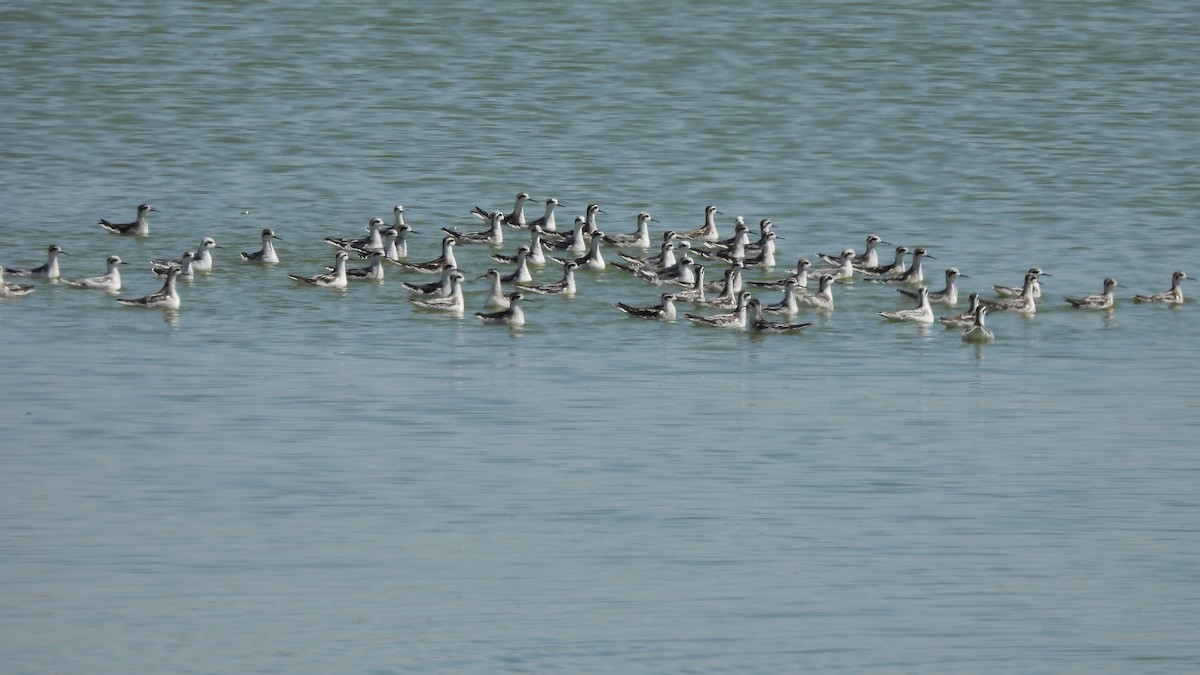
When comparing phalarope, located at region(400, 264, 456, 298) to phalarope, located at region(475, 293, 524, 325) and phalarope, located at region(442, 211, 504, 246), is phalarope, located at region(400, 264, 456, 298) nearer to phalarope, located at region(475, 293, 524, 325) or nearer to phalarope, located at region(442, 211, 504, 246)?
phalarope, located at region(475, 293, 524, 325)

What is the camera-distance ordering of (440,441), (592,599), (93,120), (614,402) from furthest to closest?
(93,120) < (614,402) < (440,441) < (592,599)

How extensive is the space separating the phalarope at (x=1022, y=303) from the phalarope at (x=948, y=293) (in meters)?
0.91

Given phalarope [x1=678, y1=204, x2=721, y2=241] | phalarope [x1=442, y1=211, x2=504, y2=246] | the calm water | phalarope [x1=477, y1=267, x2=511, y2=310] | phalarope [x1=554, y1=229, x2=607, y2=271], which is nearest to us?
the calm water

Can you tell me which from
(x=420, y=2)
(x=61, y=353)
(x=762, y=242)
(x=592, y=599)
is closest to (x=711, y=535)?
(x=592, y=599)

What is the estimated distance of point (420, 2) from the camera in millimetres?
55562

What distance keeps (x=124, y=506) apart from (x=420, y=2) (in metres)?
39.4

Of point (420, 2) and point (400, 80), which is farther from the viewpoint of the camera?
point (420, 2)

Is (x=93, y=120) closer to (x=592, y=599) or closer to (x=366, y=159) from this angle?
(x=366, y=159)

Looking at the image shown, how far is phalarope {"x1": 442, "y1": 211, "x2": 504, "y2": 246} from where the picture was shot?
33.0m

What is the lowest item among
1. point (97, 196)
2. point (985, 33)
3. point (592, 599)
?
point (592, 599)

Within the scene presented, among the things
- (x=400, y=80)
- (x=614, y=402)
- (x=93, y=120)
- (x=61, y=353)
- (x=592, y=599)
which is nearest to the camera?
(x=592, y=599)

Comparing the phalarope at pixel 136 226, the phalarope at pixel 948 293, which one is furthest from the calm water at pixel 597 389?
the phalarope at pixel 948 293

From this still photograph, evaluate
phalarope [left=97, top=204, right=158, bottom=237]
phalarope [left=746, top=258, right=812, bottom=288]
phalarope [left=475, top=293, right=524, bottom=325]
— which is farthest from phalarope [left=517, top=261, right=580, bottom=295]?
phalarope [left=97, top=204, right=158, bottom=237]

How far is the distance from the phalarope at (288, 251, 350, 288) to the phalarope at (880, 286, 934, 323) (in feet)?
22.6
